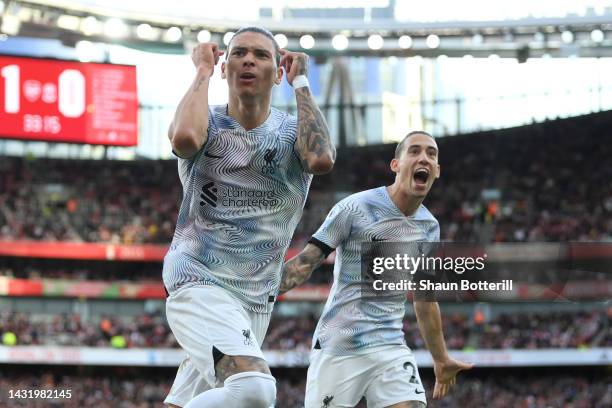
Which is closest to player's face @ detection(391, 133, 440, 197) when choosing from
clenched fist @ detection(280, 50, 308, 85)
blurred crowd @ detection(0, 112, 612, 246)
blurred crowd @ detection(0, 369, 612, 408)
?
clenched fist @ detection(280, 50, 308, 85)

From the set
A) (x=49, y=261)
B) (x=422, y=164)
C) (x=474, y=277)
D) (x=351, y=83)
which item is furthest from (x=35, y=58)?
(x=422, y=164)

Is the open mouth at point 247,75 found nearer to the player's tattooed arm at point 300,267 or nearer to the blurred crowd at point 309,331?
the player's tattooed arm at point 300,267

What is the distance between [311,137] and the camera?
5.53m

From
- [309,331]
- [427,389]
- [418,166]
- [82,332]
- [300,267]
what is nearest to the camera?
[300,267]

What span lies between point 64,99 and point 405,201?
2911cm

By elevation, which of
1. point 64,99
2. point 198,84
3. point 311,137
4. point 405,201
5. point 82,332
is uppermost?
point 64,99

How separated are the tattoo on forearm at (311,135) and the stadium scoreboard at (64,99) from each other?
30658 mm

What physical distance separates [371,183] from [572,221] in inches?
311

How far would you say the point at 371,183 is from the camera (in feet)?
135

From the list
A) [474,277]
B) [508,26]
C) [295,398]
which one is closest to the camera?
[474,277]

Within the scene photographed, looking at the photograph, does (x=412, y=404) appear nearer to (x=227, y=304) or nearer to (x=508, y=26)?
(x=227, y=304)

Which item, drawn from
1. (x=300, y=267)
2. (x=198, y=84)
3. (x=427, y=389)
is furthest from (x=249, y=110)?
(x=427, y=389)

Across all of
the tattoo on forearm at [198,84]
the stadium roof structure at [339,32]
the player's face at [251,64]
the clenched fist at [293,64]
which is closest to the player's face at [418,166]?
the clenched fist at [293,64]

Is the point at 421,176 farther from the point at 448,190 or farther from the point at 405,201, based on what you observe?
the point at 448,190
